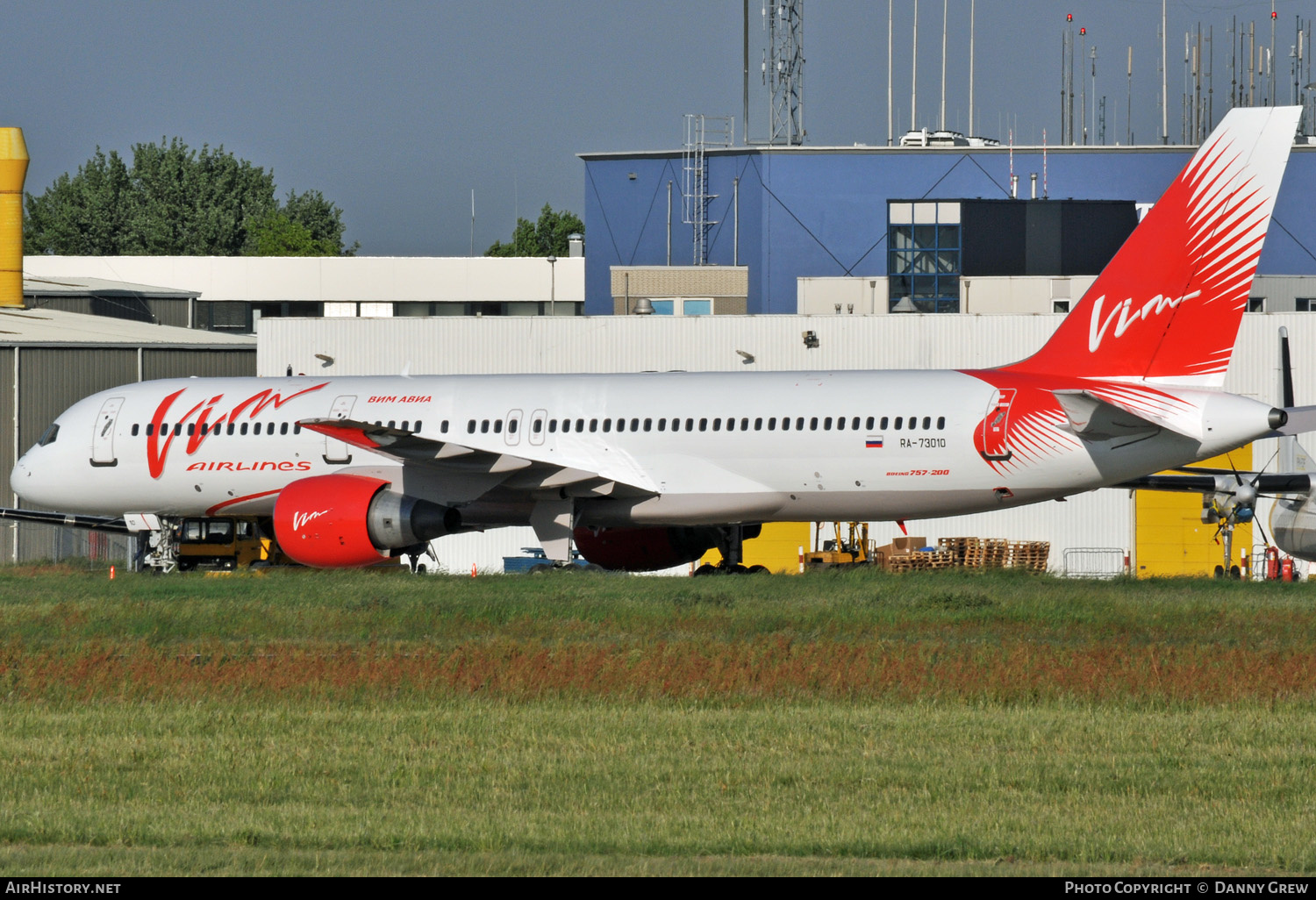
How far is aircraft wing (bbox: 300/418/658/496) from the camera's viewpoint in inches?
1071

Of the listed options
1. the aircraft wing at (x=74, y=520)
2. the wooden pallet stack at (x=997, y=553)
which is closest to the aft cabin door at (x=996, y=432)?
the wooden pallet stack at (x=997, y=553)

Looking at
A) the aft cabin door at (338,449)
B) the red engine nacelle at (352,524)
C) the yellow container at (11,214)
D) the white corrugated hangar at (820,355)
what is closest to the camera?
the red engine nacelle at (352,524)

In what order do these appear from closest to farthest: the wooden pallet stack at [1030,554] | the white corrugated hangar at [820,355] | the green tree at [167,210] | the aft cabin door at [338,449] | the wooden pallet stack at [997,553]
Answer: the aft cabin door at [338,449] < the wooden pallet stack at [997,553] < the wooden pallet stack at [1030,554] < the white corrugated hangar at [820,355] < the green tree at [167,210]

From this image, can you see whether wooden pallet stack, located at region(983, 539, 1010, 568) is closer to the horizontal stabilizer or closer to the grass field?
the horizontal stabilizer

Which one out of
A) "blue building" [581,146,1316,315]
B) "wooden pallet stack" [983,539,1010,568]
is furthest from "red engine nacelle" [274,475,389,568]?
"blue building" [581,146,1316,315]

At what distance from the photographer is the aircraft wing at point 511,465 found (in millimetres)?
27203

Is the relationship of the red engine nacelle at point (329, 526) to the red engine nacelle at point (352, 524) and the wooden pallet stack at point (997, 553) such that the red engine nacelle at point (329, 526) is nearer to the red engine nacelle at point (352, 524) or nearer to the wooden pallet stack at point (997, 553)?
the red engine nacelle at point (352, 524)

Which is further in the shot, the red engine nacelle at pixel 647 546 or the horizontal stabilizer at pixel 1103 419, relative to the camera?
the red engine nacelle at pixel 647 546

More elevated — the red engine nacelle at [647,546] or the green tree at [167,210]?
the green tree at [167,210]

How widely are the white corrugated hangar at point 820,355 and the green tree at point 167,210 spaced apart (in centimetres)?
8906

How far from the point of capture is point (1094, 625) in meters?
19.4

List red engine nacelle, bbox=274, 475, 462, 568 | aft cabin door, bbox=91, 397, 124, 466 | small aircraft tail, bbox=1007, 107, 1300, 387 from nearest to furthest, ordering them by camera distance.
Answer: small aircraft tail, bbox=1007, 107, 1300, 387, red engine nacelle, bbox=274, 475, 462, 568, aft cabin door, bbox=91, 397, 124, 466

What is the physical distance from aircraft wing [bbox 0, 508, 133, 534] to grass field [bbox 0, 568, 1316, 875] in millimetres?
8236

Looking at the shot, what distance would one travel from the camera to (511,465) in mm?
27609
